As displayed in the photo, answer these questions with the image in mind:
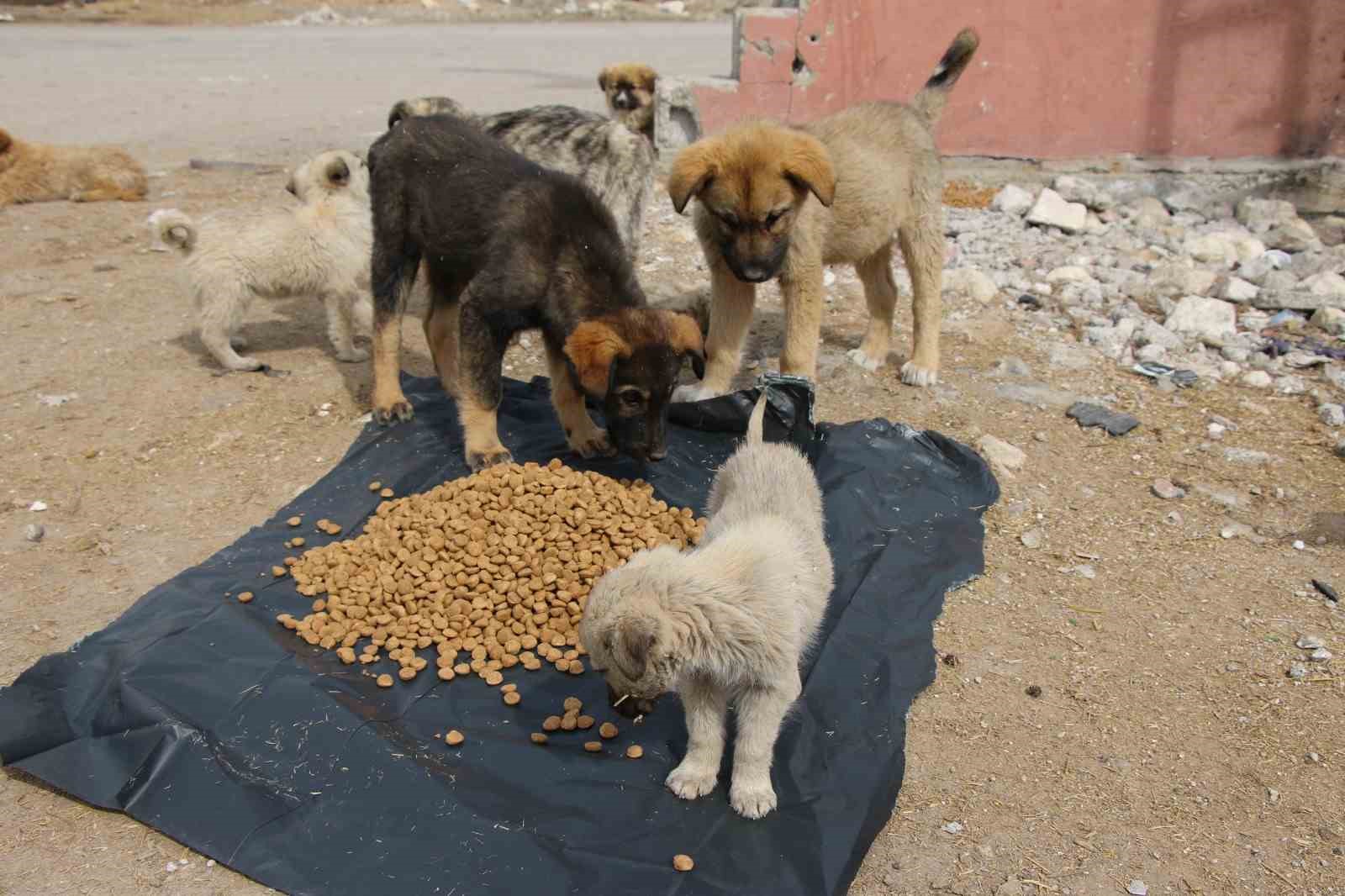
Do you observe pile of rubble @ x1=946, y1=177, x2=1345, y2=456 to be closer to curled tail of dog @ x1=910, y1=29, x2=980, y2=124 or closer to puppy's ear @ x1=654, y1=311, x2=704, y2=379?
curled tail of dog @ x1=910, y1=29, x2=980, y2=124

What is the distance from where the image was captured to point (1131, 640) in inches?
179

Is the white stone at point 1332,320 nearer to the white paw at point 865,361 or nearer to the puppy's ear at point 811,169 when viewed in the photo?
the white paw at point 865,361

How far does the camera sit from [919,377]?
22.8 ft

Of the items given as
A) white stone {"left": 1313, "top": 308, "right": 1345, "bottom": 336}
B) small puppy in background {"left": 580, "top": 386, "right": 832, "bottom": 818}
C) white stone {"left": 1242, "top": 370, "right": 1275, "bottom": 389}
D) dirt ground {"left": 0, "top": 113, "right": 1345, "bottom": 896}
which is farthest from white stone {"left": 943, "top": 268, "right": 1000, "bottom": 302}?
small puppy in background {"left": 580, "top": 386, "right": 832, "bottom": 818}

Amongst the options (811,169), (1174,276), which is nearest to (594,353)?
(811,169)

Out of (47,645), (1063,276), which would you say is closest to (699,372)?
(47,645)

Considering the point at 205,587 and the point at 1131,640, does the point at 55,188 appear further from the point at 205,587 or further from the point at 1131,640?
the point at 1131,640

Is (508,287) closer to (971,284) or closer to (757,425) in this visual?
(757,425)

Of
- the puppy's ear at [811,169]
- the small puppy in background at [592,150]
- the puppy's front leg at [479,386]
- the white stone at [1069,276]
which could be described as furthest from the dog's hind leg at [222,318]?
the white stone at [1069,276]

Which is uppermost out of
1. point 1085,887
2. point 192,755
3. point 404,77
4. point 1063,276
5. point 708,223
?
point 404,77

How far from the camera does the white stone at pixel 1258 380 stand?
6.91 m

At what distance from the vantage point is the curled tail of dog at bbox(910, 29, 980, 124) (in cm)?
695

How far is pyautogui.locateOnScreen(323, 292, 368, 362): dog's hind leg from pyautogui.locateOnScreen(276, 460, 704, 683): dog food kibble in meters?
2.50

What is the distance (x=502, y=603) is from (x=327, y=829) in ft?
4.44
